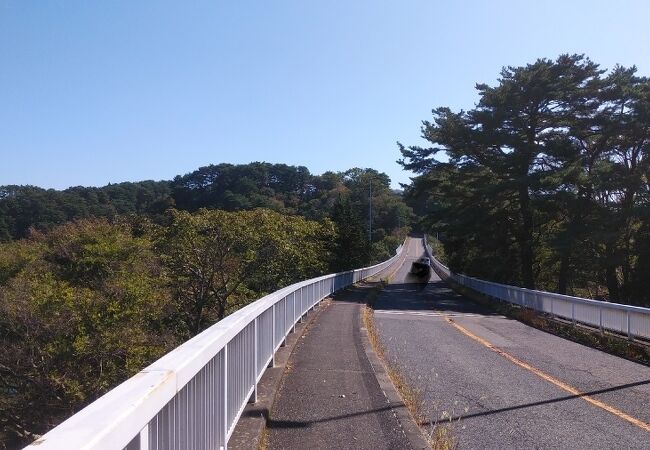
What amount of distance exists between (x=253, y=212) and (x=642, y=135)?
20988 mm

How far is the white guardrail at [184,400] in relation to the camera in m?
2.03

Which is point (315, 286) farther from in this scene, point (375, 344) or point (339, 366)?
point (339, 366)

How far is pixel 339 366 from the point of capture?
949cm

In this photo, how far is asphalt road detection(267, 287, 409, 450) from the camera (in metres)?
5.66

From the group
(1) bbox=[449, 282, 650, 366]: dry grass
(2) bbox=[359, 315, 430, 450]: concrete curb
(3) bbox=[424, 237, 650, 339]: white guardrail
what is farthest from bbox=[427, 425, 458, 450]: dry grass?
(3) bbox=[424, 237, 650, 339]: white guardrail

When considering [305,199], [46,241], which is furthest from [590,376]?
[305,199]

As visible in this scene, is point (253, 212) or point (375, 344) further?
point (253, 212)

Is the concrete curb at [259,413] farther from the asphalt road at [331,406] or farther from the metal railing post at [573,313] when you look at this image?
the metal railing post at [573,313]

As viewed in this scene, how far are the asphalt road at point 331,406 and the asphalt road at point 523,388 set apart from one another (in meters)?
0.72

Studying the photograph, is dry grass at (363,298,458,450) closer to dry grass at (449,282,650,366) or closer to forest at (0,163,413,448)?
dry grass at (449,282,650,366)

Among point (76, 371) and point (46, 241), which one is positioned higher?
point (46, 241)

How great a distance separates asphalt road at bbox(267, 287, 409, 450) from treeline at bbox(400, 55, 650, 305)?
22981 mm

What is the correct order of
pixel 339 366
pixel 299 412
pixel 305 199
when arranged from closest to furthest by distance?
pixel 299 412, pixel 339 366, pixel 305 199

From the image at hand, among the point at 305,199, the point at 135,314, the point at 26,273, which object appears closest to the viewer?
the point at 135,314
